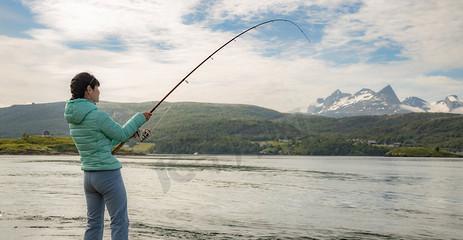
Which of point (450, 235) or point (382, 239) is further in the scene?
point (450, 235)

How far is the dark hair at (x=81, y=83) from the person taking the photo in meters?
6.01

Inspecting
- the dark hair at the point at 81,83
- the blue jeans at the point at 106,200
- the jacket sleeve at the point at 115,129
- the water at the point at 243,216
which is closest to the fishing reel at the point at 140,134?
the jacket sleeve at the point at 115,129

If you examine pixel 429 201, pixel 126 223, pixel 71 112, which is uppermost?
pixel 71 112

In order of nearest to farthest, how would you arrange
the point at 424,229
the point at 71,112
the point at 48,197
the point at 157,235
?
the point at 71,112 → the point at 157,235 → the point at 424,229 → the point at 48,197

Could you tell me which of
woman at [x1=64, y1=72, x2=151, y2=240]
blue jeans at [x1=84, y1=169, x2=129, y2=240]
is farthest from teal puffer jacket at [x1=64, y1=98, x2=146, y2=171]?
blue jeans at [x1=84, y1=169, x2=129, y2=240]

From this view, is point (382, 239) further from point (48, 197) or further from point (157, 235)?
point (48, 197)

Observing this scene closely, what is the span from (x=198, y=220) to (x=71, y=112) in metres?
13.4

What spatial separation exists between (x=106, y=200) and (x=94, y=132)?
0.84 metres

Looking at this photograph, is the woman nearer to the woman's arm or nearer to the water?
the woman's arm

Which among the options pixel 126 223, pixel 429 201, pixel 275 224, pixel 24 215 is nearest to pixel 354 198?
pixel 429 201

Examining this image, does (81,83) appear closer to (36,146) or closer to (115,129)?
(115,129)

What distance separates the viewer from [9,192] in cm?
2716

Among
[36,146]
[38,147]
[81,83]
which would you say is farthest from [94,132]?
[36,146]

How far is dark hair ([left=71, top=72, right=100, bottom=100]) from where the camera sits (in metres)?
6.01
